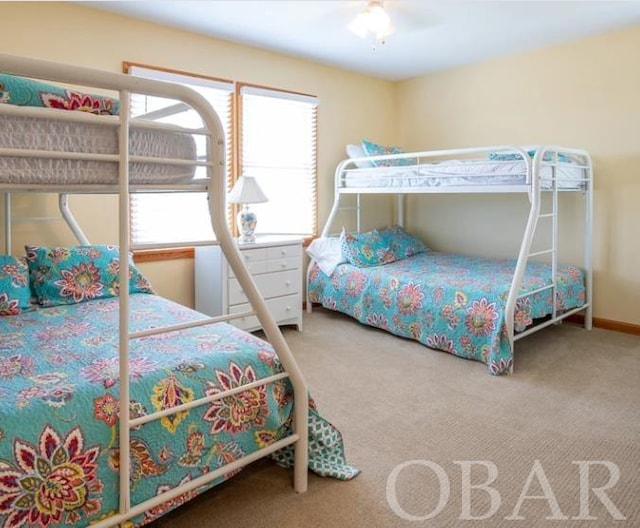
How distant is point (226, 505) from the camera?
1.62 m

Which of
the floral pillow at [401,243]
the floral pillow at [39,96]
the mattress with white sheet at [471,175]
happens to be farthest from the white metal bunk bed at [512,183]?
the floral pillow at [39,96]

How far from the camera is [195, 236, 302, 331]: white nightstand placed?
3295 mm

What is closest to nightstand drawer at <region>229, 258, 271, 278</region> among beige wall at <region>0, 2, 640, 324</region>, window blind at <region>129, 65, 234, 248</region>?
window blind at <region>129, 65, 234, 248</region>

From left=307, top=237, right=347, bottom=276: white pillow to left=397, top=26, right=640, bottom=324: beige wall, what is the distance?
1152 mm

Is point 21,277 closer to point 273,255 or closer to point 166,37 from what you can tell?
point 273,255

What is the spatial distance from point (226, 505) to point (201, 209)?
95.0 inches

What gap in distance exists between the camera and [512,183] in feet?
10.1

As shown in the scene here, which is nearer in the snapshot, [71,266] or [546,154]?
[71,266]

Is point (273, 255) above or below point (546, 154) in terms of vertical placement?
below

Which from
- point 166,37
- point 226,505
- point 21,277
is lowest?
point 226,505

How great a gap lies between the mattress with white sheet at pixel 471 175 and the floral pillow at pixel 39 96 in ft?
8.29

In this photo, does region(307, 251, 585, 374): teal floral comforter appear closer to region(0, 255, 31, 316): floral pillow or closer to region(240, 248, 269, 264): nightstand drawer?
region(240, 248, 269, 264): nightstand drawer

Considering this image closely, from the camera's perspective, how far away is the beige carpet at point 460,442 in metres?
1.58

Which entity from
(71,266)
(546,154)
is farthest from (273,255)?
(546,154)
